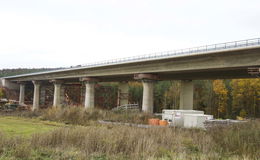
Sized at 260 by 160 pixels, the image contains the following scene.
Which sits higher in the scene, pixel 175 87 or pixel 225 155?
pixel 175 87

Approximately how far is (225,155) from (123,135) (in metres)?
4.19

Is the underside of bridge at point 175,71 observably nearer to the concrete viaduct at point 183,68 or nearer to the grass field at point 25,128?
the concrete viaduct at point 183,68

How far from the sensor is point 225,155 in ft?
29.2

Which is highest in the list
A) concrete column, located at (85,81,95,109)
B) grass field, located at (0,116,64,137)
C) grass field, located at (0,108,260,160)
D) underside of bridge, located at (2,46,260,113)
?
underside of bridge, located at (2,46,260,113)

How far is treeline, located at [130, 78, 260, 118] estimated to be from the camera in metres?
53.7

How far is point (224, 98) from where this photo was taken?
60.2 m

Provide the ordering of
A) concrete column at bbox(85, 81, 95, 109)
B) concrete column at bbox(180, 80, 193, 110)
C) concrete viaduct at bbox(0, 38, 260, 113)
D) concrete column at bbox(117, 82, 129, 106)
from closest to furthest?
concrete viaduct at bbox(0, 38, 260, 113), concrete column at bbox(180, 80, 193, 110), concrete column at bbox(85, 81, 95, 109), concrete column at bbox(117, 82, 129, 106)

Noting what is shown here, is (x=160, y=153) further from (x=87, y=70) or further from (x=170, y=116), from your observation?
(x=87, y=70)

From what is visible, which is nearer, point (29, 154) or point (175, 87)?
point (29, 154)

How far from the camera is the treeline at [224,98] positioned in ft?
176

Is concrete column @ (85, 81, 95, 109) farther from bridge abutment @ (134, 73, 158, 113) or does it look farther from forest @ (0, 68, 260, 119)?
forest @ (0, 68, 260, 119)

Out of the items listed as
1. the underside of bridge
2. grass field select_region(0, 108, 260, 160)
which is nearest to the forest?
the underside of bridge

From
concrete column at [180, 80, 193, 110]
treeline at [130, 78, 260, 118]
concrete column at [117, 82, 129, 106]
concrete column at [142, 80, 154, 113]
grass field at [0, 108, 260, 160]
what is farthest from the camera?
treeline at [130, 78, 260, 118]

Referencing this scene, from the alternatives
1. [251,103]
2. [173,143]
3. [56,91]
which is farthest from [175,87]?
[173,143]
